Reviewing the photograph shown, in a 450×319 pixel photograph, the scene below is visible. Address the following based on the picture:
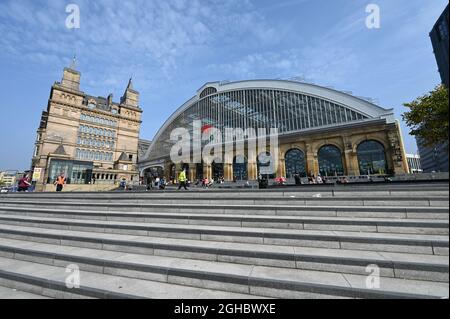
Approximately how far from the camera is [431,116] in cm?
1792

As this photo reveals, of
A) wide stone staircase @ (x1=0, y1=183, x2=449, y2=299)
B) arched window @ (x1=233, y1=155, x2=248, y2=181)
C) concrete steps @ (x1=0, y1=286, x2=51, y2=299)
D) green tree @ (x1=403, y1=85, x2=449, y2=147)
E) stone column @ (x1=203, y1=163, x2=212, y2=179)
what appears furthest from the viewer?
stone column @ (x1=203, y1=163, x2=212, y2=179)

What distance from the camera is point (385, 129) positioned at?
2620cm

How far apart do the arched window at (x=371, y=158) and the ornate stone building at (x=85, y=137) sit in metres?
46.4

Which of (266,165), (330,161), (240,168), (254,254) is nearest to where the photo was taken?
(254,254)

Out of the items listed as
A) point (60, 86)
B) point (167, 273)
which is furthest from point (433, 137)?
point (60, 86)

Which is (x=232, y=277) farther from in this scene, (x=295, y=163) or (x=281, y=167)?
(x=295, y=163)

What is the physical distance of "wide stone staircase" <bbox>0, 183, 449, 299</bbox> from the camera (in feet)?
10.8

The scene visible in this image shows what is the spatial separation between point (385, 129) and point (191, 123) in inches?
1421

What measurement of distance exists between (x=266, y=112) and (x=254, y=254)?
35.1 metres

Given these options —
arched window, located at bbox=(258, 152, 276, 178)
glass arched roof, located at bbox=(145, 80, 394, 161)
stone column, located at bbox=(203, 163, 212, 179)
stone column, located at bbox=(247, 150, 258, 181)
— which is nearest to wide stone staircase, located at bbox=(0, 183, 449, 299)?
arched window, located at bbox=(258, 152, 276, 178)

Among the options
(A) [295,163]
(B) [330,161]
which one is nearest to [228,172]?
(A) [295,163]

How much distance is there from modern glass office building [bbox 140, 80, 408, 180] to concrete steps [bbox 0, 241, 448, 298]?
27702mm

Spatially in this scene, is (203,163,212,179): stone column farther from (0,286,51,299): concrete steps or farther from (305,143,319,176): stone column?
(0,286,51,299): concrete steps
